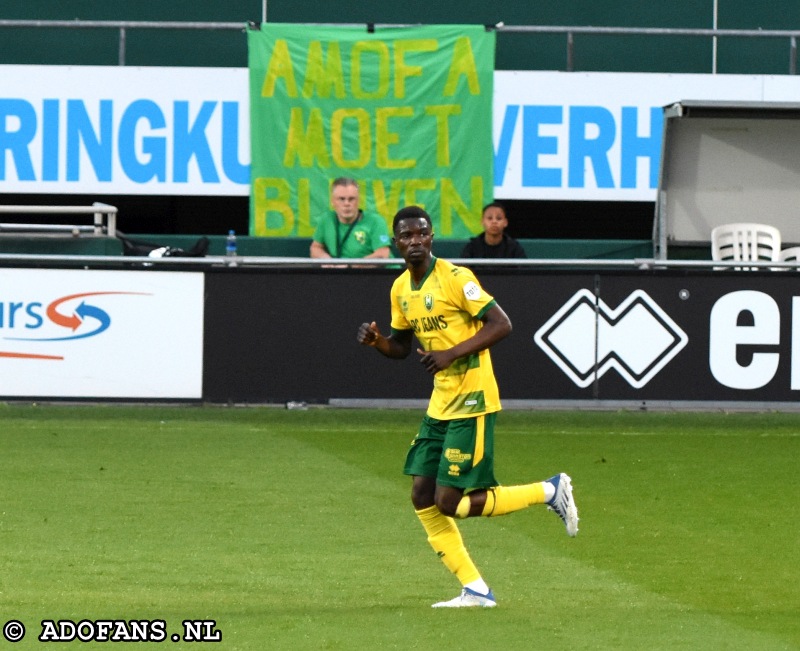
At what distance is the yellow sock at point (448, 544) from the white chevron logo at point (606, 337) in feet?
27.1

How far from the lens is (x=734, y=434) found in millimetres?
15227

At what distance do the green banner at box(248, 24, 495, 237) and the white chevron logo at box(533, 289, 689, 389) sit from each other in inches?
163

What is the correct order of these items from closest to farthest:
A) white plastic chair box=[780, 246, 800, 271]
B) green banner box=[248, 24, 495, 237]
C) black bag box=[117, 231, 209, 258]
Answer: black bag box=[117, 231, 209, 258] → green banner box=[248, 24, 495, 237] → white plastic chair box=[780, 246, 800, 271]

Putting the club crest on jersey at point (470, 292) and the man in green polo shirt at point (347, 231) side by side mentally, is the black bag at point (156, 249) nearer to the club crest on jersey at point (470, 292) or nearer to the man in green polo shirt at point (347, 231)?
the man in green polo shirt at point (347, 231)

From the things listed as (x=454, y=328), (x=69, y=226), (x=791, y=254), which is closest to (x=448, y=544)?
(x=454, y=328)

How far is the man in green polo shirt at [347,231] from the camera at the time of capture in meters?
16.8

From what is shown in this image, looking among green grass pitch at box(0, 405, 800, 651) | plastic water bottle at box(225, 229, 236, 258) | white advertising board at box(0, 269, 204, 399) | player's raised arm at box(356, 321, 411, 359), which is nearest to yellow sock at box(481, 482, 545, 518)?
green grass pitch at box(0, 405, 800, 651)

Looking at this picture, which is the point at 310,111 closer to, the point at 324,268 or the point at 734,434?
the point at 324,268

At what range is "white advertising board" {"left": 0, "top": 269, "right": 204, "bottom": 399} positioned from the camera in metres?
15.9

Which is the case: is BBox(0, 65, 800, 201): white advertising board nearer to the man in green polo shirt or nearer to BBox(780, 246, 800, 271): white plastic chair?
BBox(780, 246, 800, 271): white plastic chair

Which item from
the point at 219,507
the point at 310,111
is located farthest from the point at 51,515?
the point at 310,111

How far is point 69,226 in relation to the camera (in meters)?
19.2

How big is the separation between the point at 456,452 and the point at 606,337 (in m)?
8.48

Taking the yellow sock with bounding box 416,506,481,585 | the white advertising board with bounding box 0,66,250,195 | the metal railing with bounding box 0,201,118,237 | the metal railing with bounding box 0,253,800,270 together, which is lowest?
the yellow sock with bounding box 416,506,481,585
